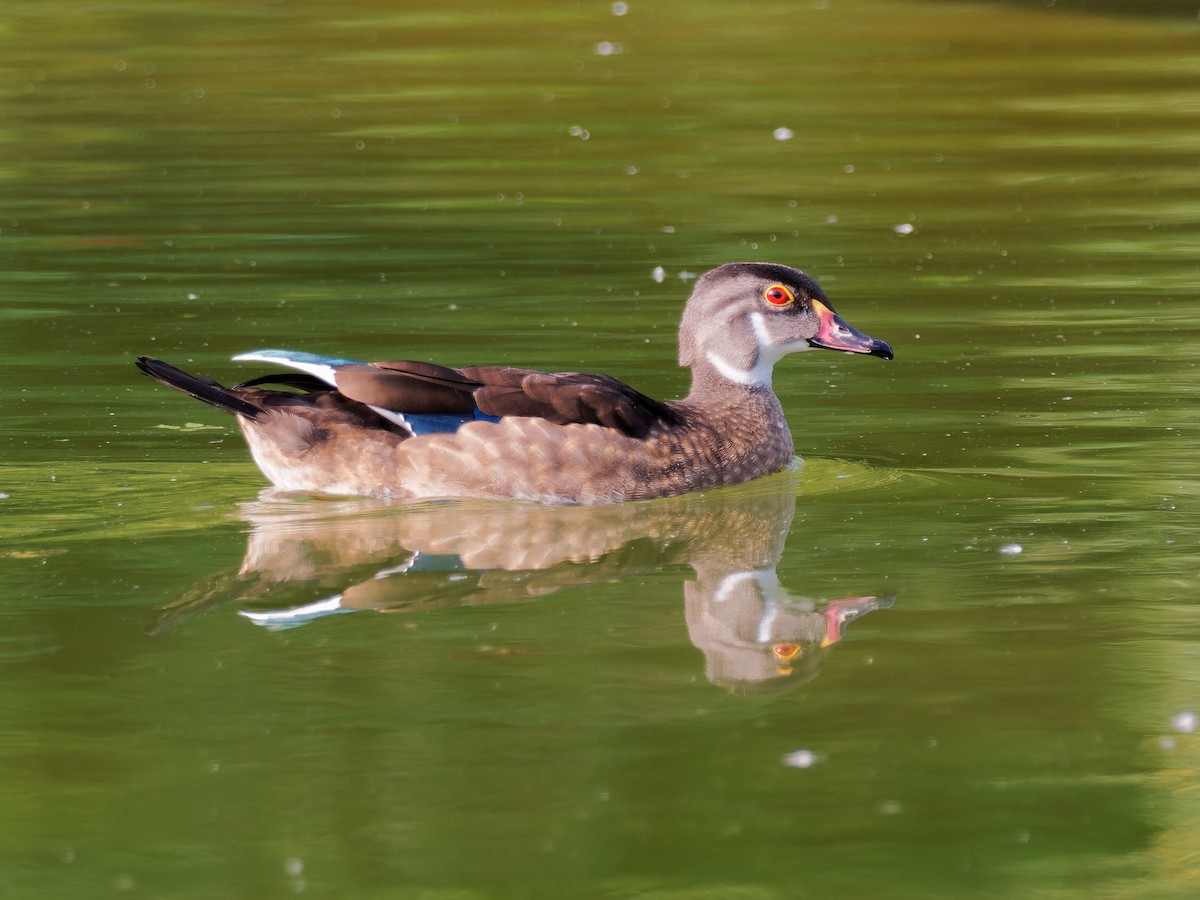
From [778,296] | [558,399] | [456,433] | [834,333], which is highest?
[778,296]

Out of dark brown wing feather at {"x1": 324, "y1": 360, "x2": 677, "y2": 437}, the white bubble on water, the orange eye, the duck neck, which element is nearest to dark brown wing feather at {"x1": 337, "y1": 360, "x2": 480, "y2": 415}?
dark brown wing feather at {"x1": 324, "y1": 360, "x2": 677, "y2": 437}

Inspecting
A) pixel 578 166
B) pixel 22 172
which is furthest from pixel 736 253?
pixel 22 172

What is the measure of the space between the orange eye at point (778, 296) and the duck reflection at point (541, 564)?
3.27 feet

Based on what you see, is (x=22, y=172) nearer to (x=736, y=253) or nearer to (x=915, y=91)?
(x=736, y=253)

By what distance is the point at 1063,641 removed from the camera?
7445 mm

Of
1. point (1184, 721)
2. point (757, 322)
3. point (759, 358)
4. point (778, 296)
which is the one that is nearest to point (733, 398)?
point (759, 358)

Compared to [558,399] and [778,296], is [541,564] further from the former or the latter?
[778,296]

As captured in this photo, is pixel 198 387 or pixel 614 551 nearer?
pixel 614 551

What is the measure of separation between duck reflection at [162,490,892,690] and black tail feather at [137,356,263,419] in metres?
0.43

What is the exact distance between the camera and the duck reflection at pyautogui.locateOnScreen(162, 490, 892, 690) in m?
7.71

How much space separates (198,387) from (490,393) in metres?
1.26

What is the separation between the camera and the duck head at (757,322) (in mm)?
10281

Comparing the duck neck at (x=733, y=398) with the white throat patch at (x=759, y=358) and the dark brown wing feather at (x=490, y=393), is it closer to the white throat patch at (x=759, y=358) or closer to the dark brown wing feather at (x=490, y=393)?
the white throat patch at (x=759, y=358)

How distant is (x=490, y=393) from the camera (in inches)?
373
